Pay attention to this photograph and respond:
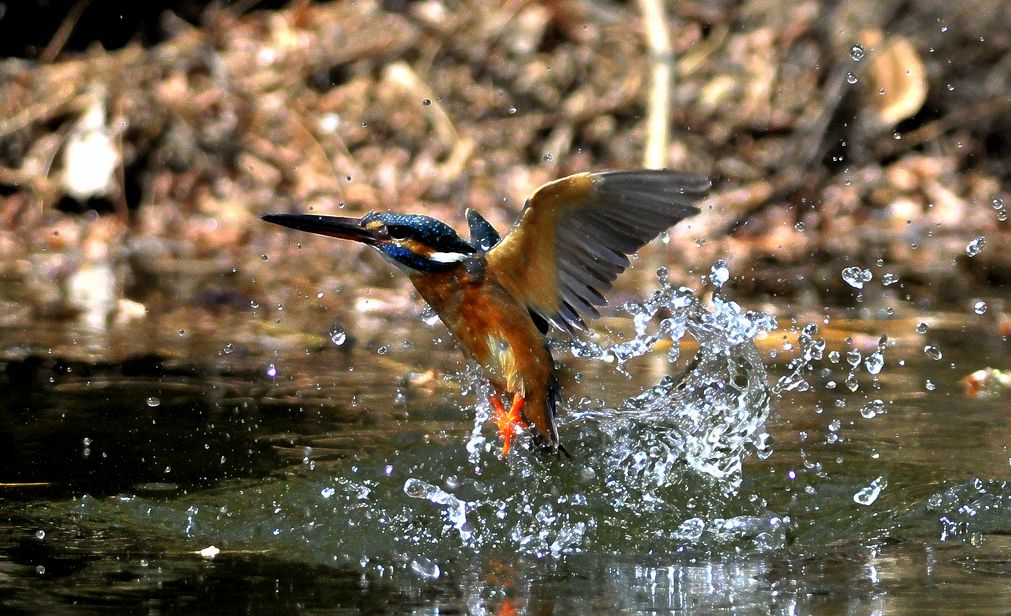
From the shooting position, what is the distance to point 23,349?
258 inches

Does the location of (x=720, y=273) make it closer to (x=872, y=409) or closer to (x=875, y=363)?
(x=872, y=409)

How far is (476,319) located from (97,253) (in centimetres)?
545

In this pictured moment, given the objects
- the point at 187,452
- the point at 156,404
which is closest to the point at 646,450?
the point at 187,452

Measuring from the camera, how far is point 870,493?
462 centimetres

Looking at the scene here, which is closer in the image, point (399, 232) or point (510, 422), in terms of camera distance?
point (399, 232)

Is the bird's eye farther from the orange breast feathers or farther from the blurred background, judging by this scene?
the blurred background

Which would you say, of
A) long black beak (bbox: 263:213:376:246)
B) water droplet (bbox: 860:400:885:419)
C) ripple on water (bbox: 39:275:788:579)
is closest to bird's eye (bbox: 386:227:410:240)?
long black beak (bbox: 263:213:376:246)

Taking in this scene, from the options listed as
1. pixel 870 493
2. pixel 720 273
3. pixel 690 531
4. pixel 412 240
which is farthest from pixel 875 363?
pixel 412 240

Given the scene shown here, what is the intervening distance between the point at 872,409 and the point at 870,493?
1.13 m

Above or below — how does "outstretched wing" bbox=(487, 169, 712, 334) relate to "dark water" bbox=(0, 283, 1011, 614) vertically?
above

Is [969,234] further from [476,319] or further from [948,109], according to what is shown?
[476,319]

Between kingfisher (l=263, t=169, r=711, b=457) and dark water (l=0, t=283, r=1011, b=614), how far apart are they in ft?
1.07

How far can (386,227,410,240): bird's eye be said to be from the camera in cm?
464

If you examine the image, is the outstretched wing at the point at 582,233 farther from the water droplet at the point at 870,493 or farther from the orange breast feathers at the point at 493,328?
the water droplet at the point at 870,493
